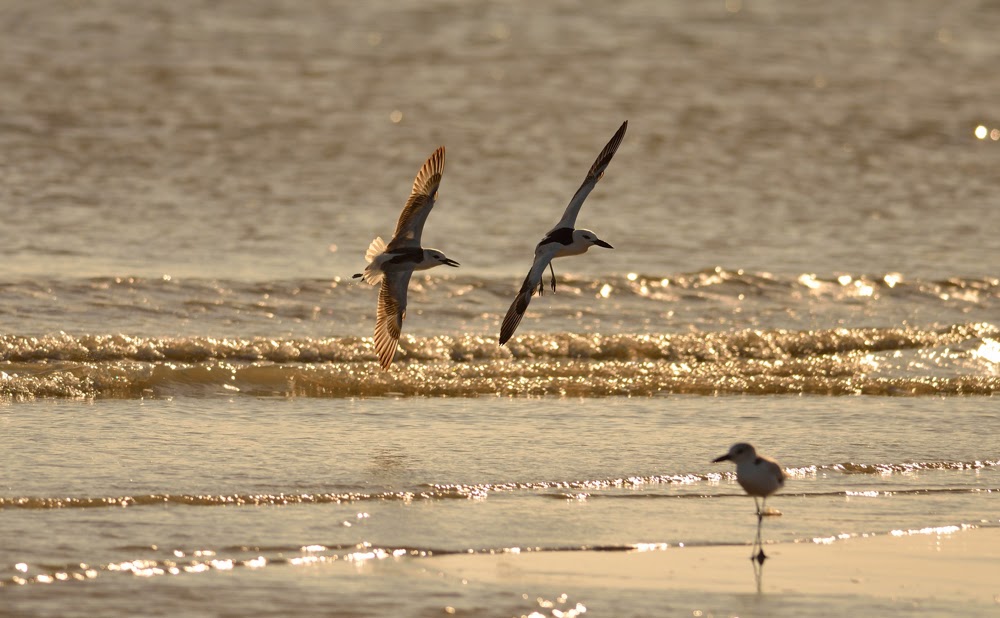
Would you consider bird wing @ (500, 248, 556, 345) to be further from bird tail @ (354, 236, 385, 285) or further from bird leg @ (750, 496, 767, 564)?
bird leg @ (750, 496, 767, 564)

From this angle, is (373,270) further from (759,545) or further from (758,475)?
(759,545)

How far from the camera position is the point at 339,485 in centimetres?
795

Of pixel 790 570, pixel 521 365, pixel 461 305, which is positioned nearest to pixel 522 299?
pixel 521 365

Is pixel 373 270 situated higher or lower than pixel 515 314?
higher

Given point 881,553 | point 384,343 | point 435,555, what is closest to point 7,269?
point 384,343

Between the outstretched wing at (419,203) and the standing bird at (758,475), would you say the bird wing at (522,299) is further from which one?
the standing bird at (758,475)

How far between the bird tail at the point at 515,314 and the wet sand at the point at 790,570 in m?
2.76

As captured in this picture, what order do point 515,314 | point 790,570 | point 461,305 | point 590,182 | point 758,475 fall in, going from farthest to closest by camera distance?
1. point 461,305
2. point 590,182
3. point 515,314
4. point 758,475
5. point 790,570

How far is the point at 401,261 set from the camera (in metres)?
10.5

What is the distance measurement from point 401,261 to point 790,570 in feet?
14.6

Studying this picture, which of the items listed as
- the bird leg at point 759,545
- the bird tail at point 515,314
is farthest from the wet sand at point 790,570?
the bird tail at point 515,314

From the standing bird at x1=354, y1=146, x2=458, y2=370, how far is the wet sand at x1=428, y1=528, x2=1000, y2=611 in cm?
371

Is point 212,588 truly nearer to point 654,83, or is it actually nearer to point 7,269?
point 7,269

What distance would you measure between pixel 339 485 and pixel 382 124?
14.7 meters
